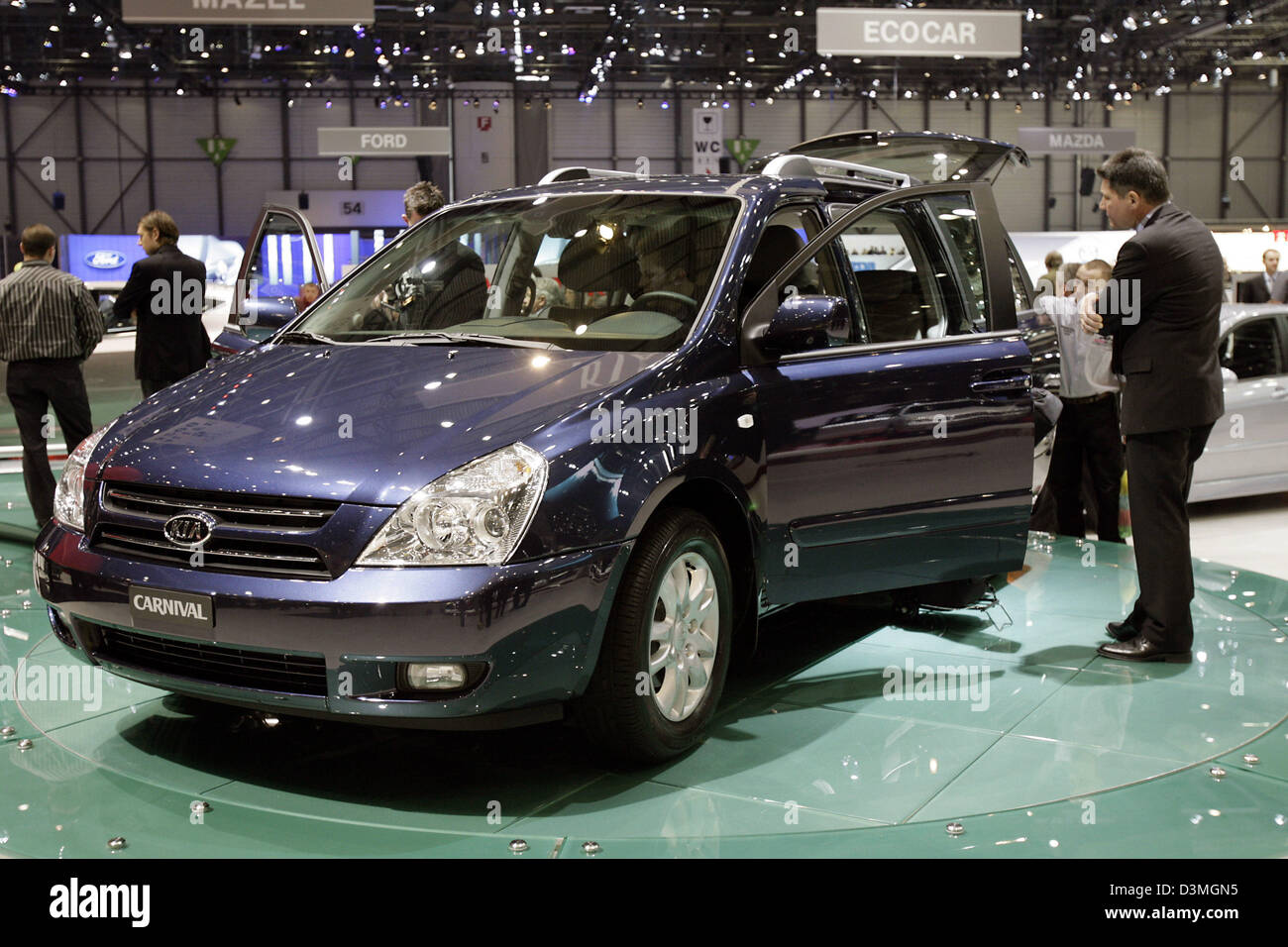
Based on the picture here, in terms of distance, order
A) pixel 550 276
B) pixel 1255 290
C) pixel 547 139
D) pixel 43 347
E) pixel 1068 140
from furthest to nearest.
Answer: pixel 547 139 < pixel 1068 140 < pixel 1255 290 < pixel 43 347 < pixel 550 276

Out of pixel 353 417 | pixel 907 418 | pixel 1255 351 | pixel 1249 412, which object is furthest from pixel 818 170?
pixel 1255 351

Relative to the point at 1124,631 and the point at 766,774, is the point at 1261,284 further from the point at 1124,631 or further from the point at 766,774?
the point at 766,774

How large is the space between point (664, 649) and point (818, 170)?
2.20m

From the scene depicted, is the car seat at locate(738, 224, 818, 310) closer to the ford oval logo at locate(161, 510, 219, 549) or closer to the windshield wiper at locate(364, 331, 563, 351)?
the windshield wiper at locate(364, 331, 563, 351)

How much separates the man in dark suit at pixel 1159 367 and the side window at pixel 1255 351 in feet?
13.4

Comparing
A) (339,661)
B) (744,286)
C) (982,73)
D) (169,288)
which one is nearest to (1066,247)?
(982,73)

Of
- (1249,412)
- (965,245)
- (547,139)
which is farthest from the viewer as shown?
(547,139)

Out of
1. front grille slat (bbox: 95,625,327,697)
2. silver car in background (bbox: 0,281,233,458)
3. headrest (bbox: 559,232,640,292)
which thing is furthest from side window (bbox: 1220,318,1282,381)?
silver car in background (bbox: 0,281,233,458)

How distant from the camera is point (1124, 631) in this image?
4.95 m

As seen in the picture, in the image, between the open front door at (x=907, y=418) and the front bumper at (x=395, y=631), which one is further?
the open front door at (x=907, y=418)

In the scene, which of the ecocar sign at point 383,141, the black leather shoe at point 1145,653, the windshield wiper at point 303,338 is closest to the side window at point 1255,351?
the black leather shoe at point 1145,653

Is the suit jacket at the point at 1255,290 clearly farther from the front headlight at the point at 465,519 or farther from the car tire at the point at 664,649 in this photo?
the front headlight at the point at 465,519

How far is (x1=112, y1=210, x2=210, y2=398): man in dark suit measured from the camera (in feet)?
23.3

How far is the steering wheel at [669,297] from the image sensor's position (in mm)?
3928
